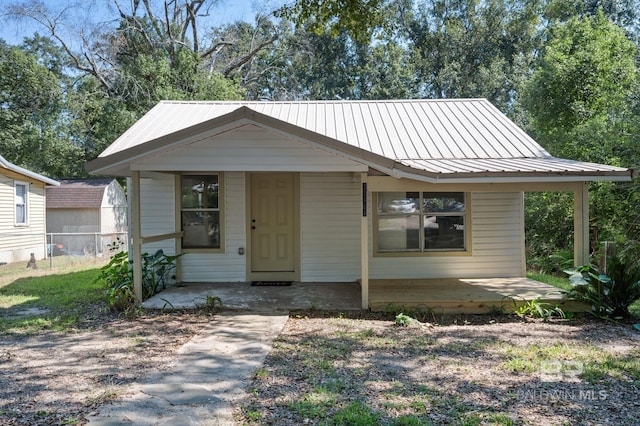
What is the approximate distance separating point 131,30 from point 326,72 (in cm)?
1078

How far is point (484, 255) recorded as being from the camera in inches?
340

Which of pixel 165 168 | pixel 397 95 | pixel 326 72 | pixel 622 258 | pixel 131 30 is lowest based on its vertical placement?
pixel 622 258

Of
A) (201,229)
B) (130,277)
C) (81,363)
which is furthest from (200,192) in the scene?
(81,363)

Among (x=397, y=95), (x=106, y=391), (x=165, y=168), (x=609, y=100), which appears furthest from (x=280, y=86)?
(x=106, y=391)

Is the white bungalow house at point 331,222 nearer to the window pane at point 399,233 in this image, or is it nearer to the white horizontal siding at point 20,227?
the window pane at point 399,233

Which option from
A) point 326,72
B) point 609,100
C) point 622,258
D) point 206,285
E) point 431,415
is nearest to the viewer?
point 431,415

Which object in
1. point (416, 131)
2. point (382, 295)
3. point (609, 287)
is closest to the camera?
point (609, 287)

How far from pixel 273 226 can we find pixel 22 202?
12.2m

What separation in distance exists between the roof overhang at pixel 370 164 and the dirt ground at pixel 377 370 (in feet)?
6.49

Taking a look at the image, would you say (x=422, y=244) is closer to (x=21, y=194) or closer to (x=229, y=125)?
(x=229, y=125)

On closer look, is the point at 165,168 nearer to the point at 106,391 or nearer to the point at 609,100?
the point at 106,391

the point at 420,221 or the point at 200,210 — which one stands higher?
the point at 200,210

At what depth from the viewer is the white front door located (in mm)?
8688

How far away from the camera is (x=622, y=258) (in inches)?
252
